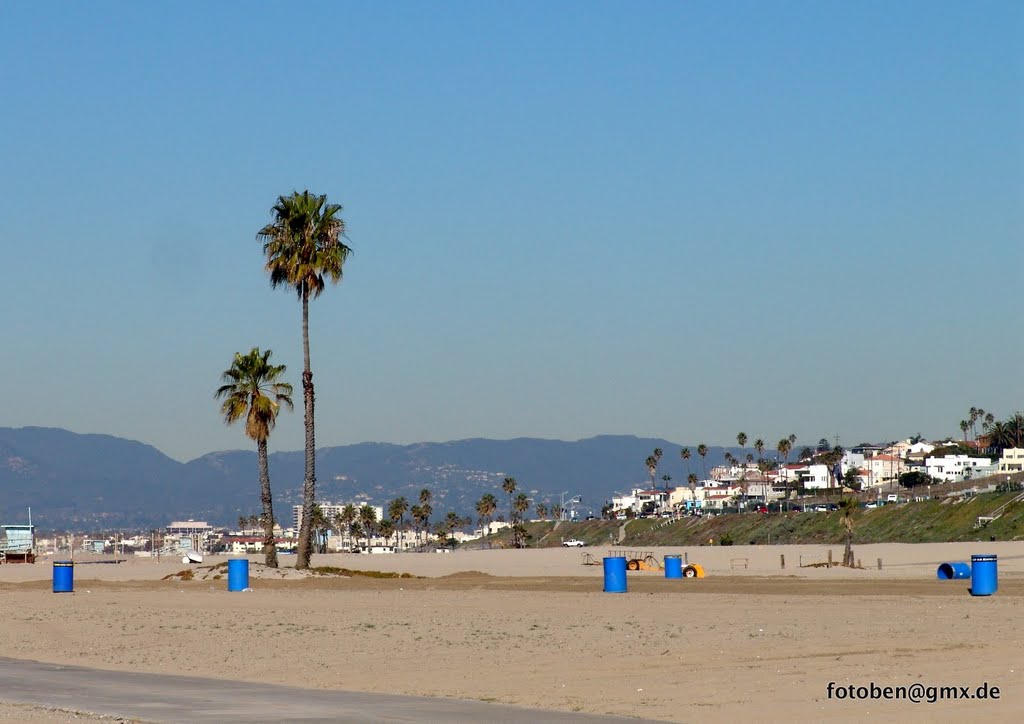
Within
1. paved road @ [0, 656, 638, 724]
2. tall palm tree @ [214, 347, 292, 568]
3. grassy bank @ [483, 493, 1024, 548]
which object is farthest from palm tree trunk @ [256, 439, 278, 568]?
grassy bank @ [483, 493, 1024, 548]

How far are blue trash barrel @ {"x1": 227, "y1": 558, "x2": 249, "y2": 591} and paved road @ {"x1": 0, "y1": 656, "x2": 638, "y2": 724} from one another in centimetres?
1992

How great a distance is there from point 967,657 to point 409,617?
1147cm

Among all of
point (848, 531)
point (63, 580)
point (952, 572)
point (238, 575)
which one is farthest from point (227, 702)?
point (848, 531)

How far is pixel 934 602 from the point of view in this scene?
26.6m

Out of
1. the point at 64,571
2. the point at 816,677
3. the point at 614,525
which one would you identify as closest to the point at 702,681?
the point at 816,677

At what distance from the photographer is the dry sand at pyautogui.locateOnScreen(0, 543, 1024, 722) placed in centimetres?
1401

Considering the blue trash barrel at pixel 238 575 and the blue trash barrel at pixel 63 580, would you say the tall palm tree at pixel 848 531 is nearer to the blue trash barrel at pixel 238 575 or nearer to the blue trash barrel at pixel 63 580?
the blue trash barrel at pixel 238 575

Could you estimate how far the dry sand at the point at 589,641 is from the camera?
14008 mm

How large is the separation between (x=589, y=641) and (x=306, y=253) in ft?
96.7

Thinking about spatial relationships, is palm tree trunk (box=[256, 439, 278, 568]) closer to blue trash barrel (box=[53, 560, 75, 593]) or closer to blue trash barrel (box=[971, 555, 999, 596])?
blue trash barrel (box=[53, 560, 75, 593])

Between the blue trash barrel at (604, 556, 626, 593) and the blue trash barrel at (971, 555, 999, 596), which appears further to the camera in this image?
the blue trash barrel at (604, 556, 626, 593)

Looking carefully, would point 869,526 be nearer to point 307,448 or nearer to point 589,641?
point 307,448

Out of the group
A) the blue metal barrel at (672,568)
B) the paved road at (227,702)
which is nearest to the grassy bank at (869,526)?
the blue metal barrel at (672,568)

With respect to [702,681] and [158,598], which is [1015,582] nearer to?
[158,598]
